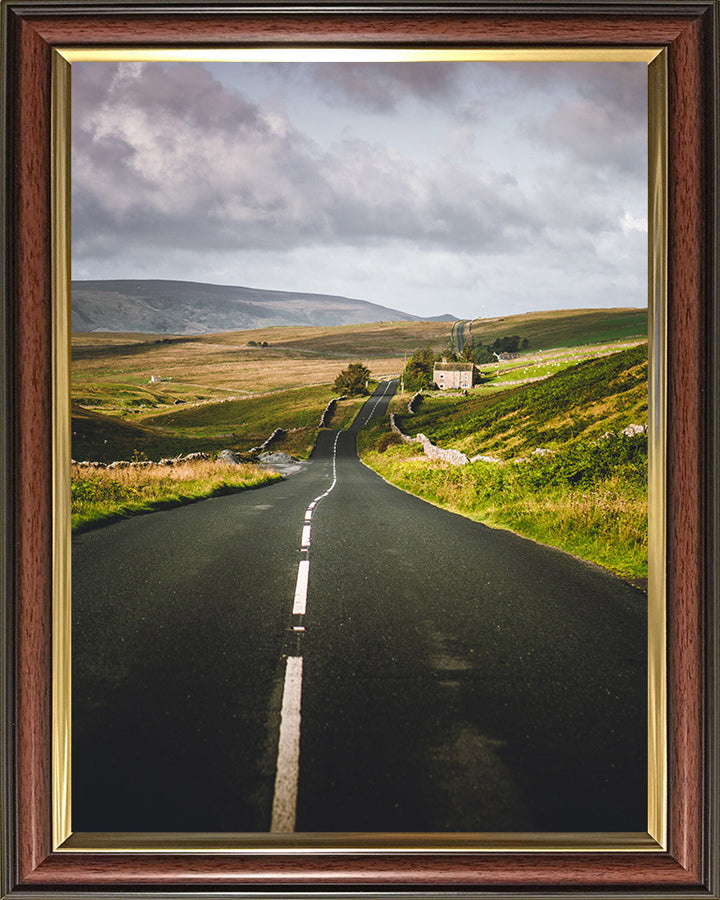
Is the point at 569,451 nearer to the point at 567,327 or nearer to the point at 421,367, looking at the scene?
the point at 567,327

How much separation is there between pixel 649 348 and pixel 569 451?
126 centimetres

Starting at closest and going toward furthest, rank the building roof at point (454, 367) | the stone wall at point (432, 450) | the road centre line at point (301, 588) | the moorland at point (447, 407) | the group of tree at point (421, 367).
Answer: the moorland at point (447, 407) → the road centre line at point (301, 588) → the building roof at point (454, 367) → the group of tree at point (421, 367) → the stone wall at point (432, 450)

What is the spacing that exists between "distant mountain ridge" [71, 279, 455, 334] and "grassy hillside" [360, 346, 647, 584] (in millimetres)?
1197

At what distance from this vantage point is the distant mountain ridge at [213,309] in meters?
3.62

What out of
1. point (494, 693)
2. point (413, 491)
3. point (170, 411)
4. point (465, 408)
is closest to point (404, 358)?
point (465, 408)

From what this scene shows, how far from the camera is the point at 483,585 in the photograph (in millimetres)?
4551

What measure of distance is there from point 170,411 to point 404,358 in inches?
91.8

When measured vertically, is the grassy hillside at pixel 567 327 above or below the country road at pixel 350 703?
above

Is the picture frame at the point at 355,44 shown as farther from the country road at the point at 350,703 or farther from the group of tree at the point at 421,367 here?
the group of tree at the point at 421,367

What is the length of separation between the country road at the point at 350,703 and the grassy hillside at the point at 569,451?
0.40 m

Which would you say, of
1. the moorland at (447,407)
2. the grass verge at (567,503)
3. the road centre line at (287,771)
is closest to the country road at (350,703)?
the road centre line at (287,771)

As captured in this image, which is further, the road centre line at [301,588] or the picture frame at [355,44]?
the road centre line at [301,588]

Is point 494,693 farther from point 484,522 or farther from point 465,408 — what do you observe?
point 484,522

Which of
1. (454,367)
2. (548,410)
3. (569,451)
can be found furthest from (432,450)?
(569,451)
